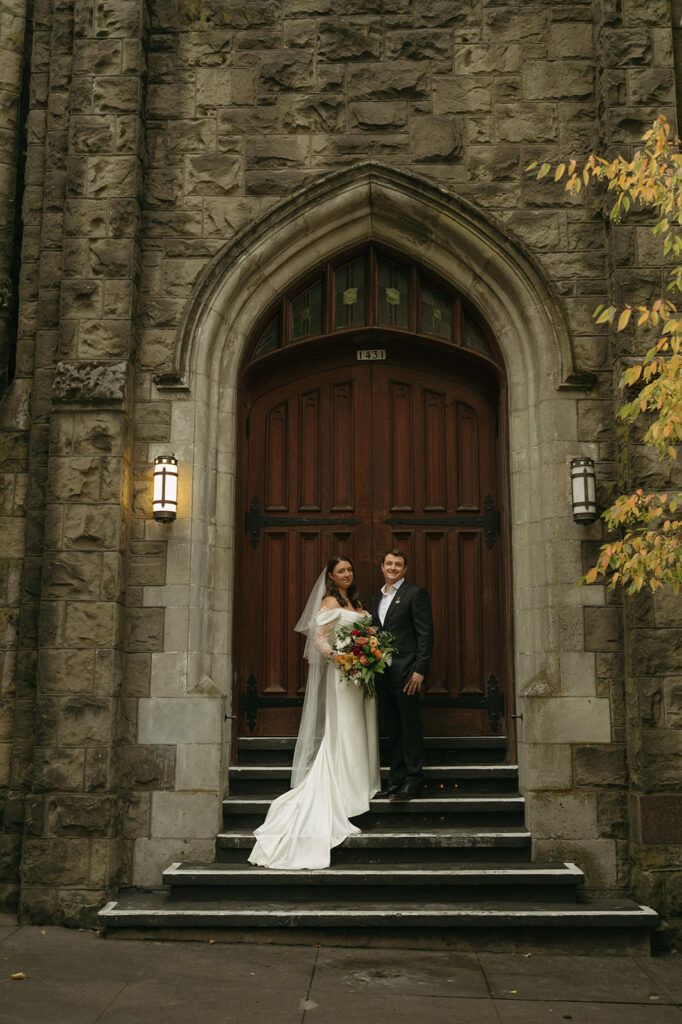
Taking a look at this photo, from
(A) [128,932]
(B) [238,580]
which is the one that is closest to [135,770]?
(A) [128,932]

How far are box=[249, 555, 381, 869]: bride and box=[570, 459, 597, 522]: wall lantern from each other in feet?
5.86

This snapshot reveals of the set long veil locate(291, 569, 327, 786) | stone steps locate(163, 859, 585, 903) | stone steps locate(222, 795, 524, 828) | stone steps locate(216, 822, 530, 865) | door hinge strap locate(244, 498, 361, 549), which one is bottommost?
stone steps locate(163, 859, 585, 903)

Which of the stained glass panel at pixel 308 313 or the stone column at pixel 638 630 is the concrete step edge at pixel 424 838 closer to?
the stone column at pixel 638 630

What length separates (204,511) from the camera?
7441 mm

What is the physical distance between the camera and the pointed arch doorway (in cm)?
789

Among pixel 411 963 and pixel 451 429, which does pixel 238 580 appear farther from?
pixel 411 963

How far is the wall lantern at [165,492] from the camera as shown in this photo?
7172 mm

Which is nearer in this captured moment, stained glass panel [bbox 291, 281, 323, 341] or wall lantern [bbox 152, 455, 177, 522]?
wall lantern [bbox 152, 455, 177, 522]

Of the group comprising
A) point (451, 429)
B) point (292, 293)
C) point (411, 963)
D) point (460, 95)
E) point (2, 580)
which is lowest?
point (411, 963)

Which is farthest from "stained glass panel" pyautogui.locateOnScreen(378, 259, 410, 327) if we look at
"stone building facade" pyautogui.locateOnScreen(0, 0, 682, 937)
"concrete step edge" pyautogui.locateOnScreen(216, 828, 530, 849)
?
"concrete step edge" pyautogui.locateOnScreen(216, 828, 530, 849)

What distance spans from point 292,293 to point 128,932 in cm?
506

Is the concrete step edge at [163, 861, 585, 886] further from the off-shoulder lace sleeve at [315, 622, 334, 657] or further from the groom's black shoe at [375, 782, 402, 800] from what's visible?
the off-shoulder lace sleeve at [315, 622, 334, 657]

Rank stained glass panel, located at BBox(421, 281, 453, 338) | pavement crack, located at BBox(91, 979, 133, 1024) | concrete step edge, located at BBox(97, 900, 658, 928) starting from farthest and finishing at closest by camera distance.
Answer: stained glass panel, located at BBox(421, 281, 453, 338)
concrete step edge, located at BBox(97, 900, 658, 928)
pavement crack, located at BBox(91, 979, 133, 1024)

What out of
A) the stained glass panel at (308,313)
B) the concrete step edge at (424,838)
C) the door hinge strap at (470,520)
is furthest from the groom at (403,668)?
the stained glass panel at (308,313)
